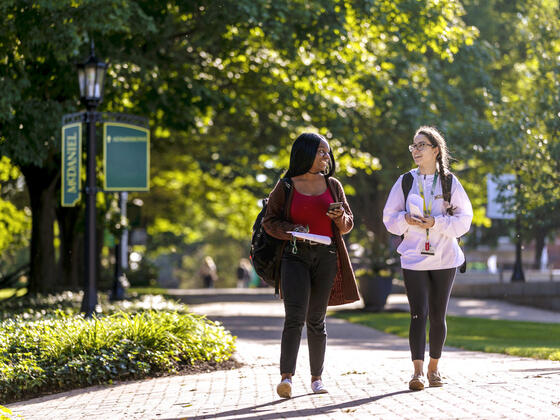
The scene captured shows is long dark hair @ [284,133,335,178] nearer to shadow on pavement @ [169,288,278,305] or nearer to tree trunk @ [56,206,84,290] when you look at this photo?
tree trunk @ [56,206,84,290]

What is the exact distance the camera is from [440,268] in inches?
272

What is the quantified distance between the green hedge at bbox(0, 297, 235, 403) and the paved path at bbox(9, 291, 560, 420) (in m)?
0.28

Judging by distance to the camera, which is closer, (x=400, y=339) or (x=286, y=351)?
(x=286, y=351)

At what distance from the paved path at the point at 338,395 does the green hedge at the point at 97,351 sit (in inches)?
11.0

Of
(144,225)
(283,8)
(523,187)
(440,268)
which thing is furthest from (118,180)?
(144,225)

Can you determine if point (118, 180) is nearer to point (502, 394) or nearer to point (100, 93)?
point (100, 93)

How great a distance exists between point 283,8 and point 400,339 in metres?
5.74

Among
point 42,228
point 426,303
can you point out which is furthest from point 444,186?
point 42,228

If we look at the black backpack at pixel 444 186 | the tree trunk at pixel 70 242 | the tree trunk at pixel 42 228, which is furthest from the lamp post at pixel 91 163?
the tree trunk at pixel 70 242

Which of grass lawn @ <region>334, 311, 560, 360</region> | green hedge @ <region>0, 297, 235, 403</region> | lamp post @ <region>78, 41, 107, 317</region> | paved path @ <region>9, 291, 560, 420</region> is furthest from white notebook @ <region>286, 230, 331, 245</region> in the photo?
lamp post @ <region>78, 41, 107, 317</region>

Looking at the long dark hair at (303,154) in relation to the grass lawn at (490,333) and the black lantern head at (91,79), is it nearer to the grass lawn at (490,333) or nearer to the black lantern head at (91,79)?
the grass lawn at (490,333)

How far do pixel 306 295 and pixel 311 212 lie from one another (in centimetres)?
58

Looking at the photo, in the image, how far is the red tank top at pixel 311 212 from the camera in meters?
6.74

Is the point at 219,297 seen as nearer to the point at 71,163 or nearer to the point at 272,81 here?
the point at 272,81
